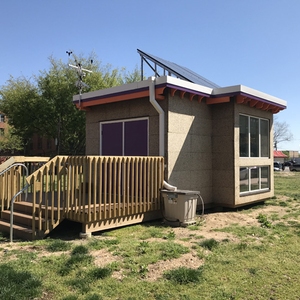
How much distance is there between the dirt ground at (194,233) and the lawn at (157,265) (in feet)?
0.05

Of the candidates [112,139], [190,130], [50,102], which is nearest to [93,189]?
[112,139]

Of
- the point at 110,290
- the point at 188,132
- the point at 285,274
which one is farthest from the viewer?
the point at 188,132

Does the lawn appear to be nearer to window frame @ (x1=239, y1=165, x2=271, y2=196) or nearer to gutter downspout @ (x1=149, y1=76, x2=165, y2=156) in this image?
gutter downspout @ (x1=149, y1=76, x2=165, y2=156)

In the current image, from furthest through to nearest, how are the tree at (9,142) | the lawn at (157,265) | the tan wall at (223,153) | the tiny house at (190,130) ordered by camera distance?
the tree at (9,142) < the tan wall at (223,153) < the tiny house at (190,130) < the lawn at (157,265)

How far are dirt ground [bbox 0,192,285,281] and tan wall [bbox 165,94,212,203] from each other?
37.6 inches

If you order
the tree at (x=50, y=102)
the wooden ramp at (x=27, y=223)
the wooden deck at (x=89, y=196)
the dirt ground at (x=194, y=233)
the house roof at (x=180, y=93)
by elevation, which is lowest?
the dirt ground at (x=194, y=233)

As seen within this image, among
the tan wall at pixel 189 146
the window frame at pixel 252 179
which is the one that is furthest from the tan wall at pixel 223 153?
the window frame at pixel 252 179

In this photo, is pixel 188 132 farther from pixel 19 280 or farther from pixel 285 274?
pixel 19 280

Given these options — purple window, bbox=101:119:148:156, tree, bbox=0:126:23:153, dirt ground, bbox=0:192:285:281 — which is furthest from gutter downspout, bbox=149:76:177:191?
tree, bbox=0:126:23:153

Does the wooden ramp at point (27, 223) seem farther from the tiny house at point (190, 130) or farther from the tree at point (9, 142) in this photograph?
the tree at point (9, 142)

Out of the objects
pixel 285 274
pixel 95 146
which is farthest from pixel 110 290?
pixel 95 146

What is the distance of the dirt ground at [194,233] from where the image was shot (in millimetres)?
4055

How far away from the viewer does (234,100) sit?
8109 millimetres

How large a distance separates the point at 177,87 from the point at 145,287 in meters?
4.84
